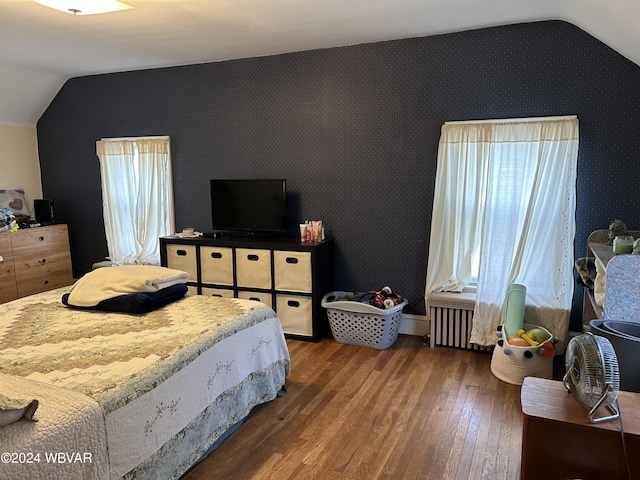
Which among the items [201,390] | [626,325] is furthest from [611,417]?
[201,390]

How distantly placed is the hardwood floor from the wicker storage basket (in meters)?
0.19

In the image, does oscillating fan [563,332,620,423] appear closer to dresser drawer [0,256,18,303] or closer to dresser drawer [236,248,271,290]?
dresser drawer [236,248,271,290]

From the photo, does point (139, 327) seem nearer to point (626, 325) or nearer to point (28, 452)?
point (28, 452)

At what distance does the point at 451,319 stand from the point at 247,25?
105 inches

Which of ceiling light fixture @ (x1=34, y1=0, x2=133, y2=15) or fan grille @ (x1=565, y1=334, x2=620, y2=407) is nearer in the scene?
fan grille @ (x1=565, y1=334, x2=620, y2=407)

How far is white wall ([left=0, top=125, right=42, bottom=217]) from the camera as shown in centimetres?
498

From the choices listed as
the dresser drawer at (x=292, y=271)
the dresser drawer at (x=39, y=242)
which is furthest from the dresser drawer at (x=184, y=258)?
the dresser drawer at (x=39, y=242)

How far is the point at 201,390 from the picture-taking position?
6.79 ft

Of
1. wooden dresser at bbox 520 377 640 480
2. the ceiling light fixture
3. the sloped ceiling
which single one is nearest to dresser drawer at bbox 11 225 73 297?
the sloped ceiling

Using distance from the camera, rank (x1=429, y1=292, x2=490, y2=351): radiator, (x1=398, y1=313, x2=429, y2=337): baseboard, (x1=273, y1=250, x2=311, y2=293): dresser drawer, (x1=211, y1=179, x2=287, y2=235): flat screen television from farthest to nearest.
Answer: (x1=211, y1=179, x2=287, y2=235): flat screen television, (x1=398, y1=313, x2=429, y2=337): baseboard, (x1=273, y1=250, x2=311, y2=293): dresser drawer, (x1=429, y1=292, x2=490, y2=351): radiator

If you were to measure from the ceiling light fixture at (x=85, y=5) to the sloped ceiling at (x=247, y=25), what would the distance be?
0.17m

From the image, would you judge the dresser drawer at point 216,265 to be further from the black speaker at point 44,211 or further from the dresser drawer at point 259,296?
the black speaker at point 44,211

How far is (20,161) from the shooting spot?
5.13 meters

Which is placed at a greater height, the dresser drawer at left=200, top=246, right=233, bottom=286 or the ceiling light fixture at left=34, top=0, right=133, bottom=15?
the ceiling light fixture at left=34, top=0, right=133, bottom=15
